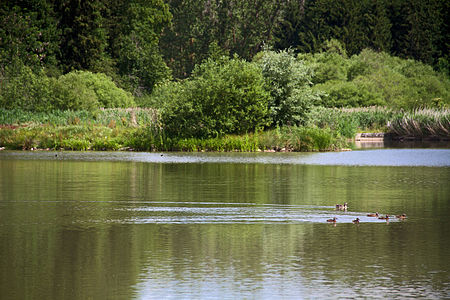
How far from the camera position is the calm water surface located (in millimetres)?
9836

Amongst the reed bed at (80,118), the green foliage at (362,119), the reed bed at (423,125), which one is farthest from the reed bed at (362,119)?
the reed bed at (80,118)

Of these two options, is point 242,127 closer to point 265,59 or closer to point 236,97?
point 236,97

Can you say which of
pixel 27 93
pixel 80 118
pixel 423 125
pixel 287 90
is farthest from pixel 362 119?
pixel 27 93

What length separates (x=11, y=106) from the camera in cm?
5184

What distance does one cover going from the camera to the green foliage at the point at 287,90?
4253cm

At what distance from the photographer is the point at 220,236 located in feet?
43.8

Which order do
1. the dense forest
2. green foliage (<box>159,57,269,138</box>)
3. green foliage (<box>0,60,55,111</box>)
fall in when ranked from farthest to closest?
green foliage (<box>0,60,55,111</box>), the dense forest, green foliage (<box>159,57,269,138</box>)

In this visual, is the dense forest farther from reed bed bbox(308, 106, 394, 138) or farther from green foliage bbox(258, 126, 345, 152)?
reed bed bbox(308, 106, 394, 138)

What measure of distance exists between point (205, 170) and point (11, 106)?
A: 2744cm

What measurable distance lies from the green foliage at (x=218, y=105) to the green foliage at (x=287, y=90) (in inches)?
29.0

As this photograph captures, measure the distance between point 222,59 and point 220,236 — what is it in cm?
3234

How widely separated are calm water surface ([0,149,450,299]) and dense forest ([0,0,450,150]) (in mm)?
16623

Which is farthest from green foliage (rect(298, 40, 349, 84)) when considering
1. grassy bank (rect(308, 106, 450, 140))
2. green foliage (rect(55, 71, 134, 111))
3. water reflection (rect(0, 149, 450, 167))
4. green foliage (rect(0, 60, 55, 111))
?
water reflection (rect(0, 149, 450, 167))

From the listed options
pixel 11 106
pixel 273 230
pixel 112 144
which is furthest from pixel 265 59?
pixel 273 230
